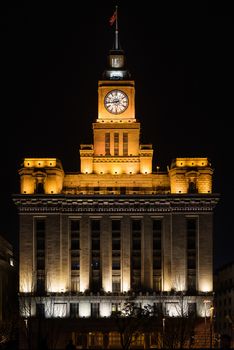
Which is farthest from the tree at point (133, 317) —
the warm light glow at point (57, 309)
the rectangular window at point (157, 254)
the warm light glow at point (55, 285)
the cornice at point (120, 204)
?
the cornice at point (120, 204)

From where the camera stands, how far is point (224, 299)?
5876 inches

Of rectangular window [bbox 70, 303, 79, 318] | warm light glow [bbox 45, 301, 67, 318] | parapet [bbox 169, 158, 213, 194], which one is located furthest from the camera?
parapet [bbox 169, 158, 213, 194]

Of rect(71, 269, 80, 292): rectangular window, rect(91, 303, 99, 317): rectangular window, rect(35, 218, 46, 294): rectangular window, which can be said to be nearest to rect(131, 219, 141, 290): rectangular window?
rect(91, 303, 99, 317): rectangular window

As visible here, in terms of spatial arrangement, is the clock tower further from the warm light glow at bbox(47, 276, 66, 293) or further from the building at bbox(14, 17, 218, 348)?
the warm light glow at bbox(47, 276, 66, 293)

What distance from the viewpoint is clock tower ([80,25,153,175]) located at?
148 meters

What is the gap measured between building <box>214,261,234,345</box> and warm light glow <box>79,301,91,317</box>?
21.5m

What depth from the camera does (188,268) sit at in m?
139

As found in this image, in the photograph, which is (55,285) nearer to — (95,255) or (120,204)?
(95,255)

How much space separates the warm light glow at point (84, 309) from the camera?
136125mm

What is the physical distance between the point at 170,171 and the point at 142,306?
75.4 ft

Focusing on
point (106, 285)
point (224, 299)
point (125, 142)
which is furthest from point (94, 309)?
point (125, 142)

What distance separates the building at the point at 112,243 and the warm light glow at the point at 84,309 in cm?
15

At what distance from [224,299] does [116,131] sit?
33.6m

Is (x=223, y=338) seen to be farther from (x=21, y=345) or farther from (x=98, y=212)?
(x=98, y=212)
